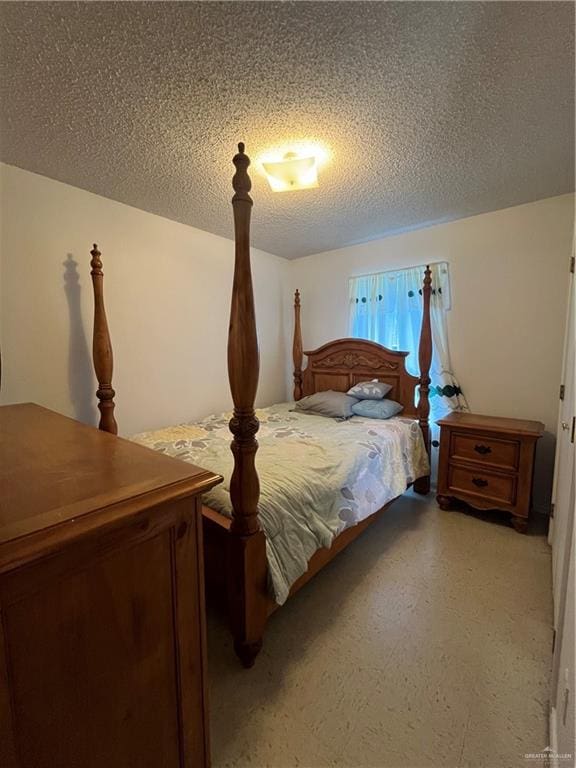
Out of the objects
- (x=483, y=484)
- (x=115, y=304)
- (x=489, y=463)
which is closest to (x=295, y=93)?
(x=115, y=304)

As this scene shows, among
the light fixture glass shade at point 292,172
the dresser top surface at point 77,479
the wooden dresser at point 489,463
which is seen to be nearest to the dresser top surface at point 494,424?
the wooden dresser at point 489,463

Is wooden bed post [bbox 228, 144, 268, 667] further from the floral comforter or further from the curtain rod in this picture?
the curtain rod

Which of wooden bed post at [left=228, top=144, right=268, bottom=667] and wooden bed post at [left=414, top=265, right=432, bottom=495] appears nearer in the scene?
wooden bed post at [left=228, top=144, right=268, bottom=667]

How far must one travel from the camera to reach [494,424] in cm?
242

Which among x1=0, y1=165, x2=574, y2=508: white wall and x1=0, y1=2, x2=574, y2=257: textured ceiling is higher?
x1=0, y1=2, x2=574, y2=257: textured ceiling

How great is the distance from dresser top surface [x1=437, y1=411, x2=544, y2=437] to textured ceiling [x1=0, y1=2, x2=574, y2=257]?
1.68 metres

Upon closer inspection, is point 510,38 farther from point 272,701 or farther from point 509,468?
point 272,701

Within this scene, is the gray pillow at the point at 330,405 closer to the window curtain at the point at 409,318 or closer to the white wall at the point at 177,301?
the window curtain at the point at 409,318

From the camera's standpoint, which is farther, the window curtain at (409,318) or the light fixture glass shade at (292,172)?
the window curtain at (409,318)

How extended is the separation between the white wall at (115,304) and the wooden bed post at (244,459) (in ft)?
5.45

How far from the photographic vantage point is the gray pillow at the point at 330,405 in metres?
2.92

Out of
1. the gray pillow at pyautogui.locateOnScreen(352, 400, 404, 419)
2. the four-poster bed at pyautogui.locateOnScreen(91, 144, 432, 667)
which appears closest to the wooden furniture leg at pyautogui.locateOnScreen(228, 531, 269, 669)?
the four-poster bed at pyautogui.locateOnScreen(91, 144, 432, 667)

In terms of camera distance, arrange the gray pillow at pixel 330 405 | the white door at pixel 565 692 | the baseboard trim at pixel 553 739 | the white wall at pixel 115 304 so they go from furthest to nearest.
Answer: the gray pillow at pixel 330 405, the white wall at pixel 115 304, the baseboard trim at pixel 553 739, the white door at pixel 565 692

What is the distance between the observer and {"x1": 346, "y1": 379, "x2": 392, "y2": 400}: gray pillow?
9.82ft
